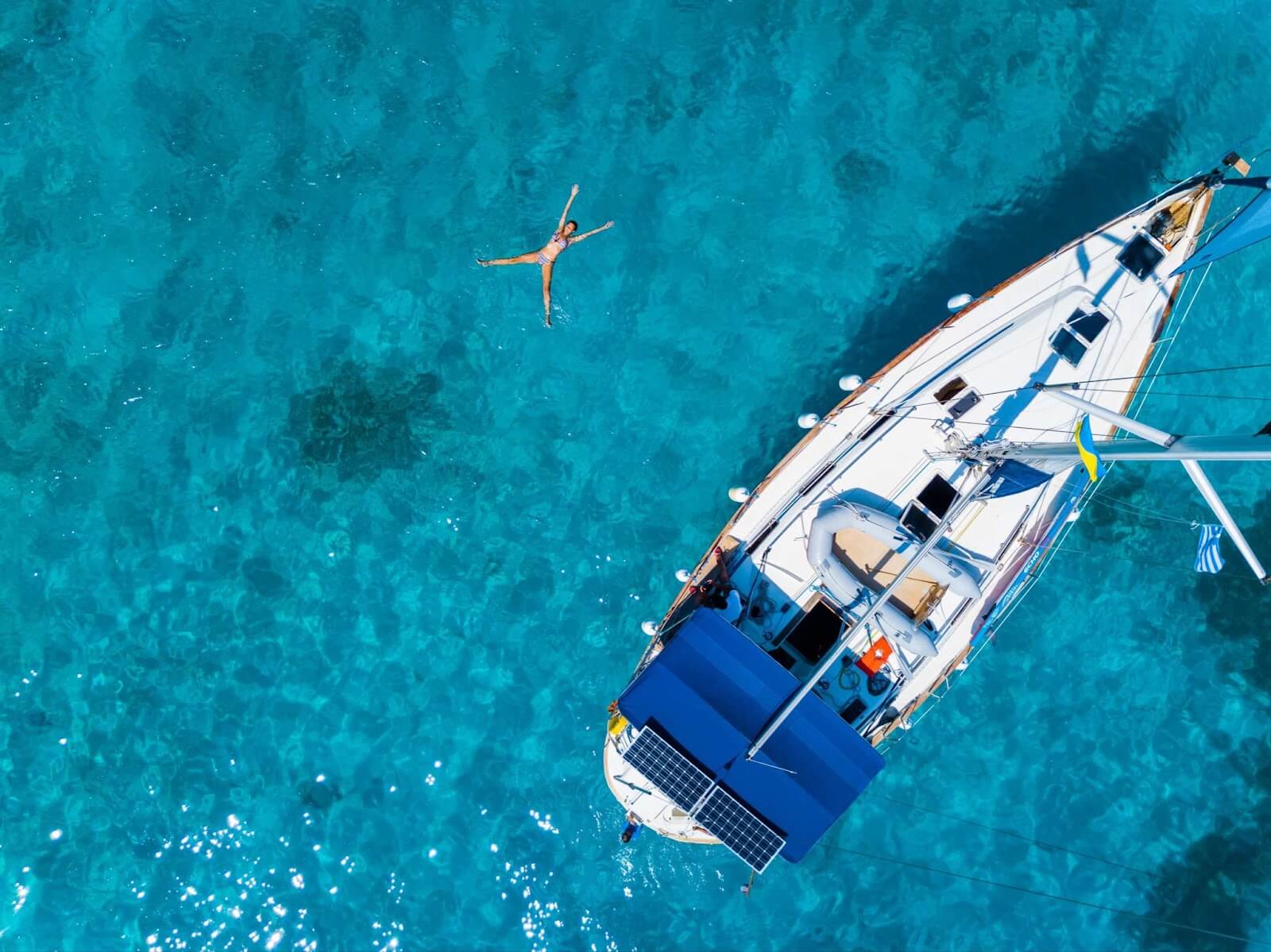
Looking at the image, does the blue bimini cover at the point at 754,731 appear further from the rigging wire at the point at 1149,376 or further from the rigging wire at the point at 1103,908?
the rigging wire at the point at 1149,376

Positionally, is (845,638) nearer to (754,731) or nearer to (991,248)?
(754,731)

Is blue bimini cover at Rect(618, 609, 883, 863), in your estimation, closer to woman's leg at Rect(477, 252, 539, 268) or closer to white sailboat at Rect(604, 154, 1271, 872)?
white sailboat at Rect(604, 154, 1271, 872)

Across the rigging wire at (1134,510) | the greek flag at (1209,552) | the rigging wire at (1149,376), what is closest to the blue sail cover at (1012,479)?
the rigging wire at (1149,376)

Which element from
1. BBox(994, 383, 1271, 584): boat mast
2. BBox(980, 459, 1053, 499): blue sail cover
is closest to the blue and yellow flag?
BBox(994, 383, 1271, 584): boat mast

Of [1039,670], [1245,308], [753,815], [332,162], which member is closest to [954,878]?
[1039,670]

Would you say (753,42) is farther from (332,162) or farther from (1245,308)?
(1245,308)

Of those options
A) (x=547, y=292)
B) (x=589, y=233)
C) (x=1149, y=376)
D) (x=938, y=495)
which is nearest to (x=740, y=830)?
(x=938, y=495)

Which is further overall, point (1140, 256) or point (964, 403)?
point (1140, 256)
